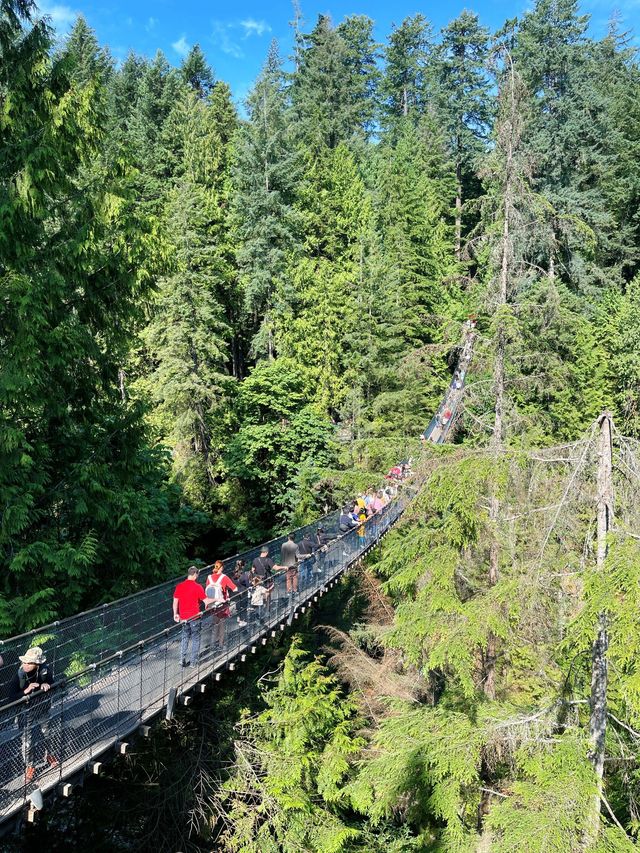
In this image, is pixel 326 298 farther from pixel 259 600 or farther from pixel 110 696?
pixel 110 696

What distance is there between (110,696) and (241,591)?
2457 millimetres

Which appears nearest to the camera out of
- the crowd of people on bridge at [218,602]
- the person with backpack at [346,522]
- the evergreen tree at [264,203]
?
the crowd of people on bridge at [218,602]

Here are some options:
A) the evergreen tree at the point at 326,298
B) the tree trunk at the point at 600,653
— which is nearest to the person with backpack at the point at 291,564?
the tree trunk at the point at 600,653

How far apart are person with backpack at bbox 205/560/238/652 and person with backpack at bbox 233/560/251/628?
6.1 inches

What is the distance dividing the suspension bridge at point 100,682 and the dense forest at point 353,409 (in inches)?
32.7

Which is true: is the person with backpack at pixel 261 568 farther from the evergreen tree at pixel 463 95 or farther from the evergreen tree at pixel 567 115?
the evergreen tree at pixel 463 95

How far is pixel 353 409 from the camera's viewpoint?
19531 mm

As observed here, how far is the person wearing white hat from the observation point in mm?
4742

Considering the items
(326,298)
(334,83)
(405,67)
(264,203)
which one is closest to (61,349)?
(326,298)

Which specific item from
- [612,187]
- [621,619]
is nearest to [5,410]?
[621,619]

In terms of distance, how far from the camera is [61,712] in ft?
17.0

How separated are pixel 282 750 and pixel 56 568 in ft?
18.0

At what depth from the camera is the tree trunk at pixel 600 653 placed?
3.92m

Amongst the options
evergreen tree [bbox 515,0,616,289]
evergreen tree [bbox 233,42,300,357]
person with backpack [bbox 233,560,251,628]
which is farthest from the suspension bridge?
evergreen tree [bbox 515,0,616,289]
